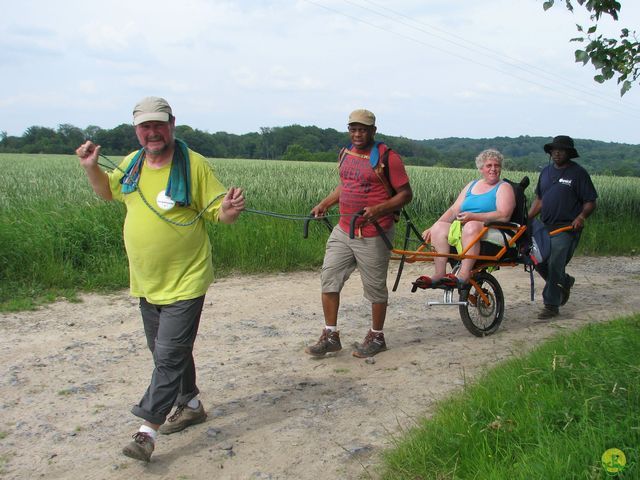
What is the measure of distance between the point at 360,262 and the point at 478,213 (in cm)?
154

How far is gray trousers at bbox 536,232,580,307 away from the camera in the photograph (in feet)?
26.4

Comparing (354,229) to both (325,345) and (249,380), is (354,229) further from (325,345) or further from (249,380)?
(249,380)

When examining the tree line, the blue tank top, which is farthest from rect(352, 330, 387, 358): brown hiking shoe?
the tree line

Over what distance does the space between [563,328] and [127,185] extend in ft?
16.0

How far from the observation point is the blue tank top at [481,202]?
7145 mm

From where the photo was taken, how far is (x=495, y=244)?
7137mm

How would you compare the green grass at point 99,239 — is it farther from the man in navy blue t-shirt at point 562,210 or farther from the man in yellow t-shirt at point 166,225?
the man in yellow t-shirt at point 166,225

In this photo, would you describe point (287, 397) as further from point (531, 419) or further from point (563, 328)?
point (563, 328)

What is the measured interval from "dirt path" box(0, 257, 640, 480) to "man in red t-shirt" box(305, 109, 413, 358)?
239 mm

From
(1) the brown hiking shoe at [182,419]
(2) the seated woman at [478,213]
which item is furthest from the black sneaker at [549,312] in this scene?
(1) the brown hiking shoe at [182,419]

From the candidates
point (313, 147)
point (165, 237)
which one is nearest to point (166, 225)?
point (165, 237)

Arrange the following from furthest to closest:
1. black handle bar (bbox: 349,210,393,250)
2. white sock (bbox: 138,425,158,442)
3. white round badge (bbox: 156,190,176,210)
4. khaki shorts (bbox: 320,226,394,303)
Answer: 1. khaki shorts (bbox: 320,226,394,303)
2. black handle bar (bbox: 349,210,393,250)
3. white round badge (bbox: 156,190,176,210)
4. white sock (bbox: 138,425,158,442)

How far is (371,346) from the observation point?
6.41 m

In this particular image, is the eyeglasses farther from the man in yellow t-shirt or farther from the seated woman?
the man in yellow t-shirt
